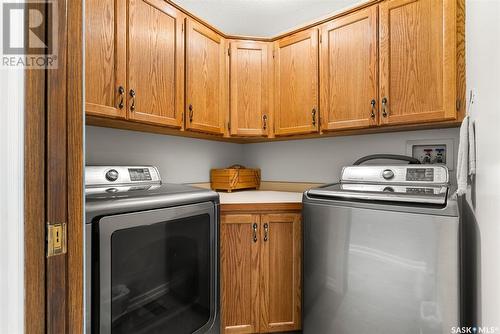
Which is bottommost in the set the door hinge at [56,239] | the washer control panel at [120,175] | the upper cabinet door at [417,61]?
the door hinge at [56,239]

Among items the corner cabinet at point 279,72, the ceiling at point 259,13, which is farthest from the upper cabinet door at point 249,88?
the ceiling at point 259,13

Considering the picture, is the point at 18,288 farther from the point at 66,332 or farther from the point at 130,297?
the point at 130,297

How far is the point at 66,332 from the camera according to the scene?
556mm

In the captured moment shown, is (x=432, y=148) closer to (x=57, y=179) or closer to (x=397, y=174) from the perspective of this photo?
(x=397, y=174)

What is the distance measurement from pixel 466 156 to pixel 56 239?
4.73 ft

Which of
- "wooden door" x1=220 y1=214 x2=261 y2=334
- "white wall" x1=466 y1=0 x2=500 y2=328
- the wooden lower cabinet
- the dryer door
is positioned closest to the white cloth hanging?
"white wall" x1=466 y1=0 x2=500 y2=328

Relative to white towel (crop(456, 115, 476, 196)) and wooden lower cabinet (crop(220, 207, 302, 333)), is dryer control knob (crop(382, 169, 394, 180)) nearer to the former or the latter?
white towel (crop(456, 115, 476, 196))

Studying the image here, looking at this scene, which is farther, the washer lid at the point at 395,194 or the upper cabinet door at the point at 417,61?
the upper cabinet door at the point at 417,61

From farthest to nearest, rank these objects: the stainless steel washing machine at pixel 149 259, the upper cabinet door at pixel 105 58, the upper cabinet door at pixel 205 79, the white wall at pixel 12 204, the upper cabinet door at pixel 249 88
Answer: the upper cabinet door at pixel 249 88
the upper cabinet door at pixel 205 79
the upper cabinet door at pixel 105 58
the stainless steel washing machine at pixel 149 259
the white wall at pixel 12 204

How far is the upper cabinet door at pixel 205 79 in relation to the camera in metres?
1.76

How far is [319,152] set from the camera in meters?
2.14

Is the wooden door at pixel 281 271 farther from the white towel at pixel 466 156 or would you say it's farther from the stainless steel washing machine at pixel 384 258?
the white towel at pixel 466 156

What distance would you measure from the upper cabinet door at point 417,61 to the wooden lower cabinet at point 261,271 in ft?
3.00

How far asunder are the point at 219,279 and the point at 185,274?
0.88 ft
